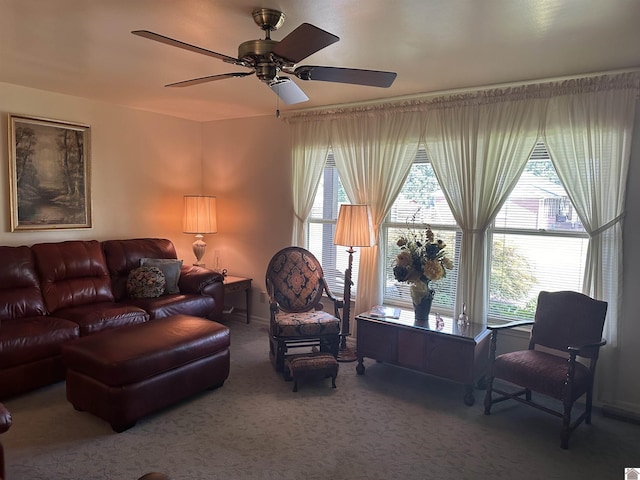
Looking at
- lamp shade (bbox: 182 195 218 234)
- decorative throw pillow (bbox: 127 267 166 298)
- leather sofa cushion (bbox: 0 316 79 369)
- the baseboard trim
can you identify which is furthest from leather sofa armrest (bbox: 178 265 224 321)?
the baseboard trim

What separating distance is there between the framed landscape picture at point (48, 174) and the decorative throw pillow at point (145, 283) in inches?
32.5

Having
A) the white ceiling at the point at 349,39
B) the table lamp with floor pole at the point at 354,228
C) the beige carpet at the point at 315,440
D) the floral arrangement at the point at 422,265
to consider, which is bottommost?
the beige carpet at the point at 315,440

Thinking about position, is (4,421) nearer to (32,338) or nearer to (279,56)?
(32,338)

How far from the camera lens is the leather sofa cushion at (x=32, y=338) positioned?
9.97 ft

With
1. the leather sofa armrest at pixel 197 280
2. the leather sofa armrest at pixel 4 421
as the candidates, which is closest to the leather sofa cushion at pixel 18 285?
the leather sofa armrest at pixel 197 280

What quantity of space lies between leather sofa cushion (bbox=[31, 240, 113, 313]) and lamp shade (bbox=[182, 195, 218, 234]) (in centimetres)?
110

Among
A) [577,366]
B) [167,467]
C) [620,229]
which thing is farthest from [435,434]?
[620,229]

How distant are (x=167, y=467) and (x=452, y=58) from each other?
10.6ft

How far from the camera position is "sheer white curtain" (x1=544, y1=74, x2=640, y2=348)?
3.13 meters

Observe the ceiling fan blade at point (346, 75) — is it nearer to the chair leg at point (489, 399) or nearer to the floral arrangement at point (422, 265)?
the floral arrangement at point (422, 265)

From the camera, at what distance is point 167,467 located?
2.44m

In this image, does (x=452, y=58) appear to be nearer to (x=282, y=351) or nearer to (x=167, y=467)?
(x=282, y=351)

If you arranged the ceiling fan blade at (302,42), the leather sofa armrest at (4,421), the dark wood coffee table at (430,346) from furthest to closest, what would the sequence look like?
1. the dark wood coffee table at (430,346)
2. the leather sofa armrest at (4,421)
3. the ceiling fan blade at (302,42)

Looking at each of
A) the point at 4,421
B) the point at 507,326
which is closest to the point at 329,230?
the point at 507,326
